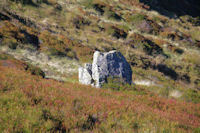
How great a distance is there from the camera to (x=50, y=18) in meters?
28.0

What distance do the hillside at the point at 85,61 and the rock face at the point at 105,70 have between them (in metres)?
1.01

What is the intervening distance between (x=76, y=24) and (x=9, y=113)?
2665 cm

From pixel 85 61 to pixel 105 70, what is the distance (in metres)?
8.14

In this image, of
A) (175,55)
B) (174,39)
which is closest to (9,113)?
(175,55)

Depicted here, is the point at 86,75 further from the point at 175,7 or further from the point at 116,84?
the point at 175,7

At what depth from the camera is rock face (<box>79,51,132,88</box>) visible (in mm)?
9466

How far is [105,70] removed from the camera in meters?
9.66

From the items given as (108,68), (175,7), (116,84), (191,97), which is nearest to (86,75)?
(108,68)

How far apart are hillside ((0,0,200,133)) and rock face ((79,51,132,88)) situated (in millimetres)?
1006

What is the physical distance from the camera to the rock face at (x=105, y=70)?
947 centimetres

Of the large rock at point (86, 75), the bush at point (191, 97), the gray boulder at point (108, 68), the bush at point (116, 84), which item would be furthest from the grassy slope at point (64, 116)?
the bush at point (191, 97)

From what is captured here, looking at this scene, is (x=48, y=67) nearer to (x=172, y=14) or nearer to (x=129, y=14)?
(x=129, y=14)

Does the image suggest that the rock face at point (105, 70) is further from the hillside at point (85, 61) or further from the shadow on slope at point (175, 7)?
the shadow on slope at point (175, 7)

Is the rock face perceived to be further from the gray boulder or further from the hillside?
the hillside
